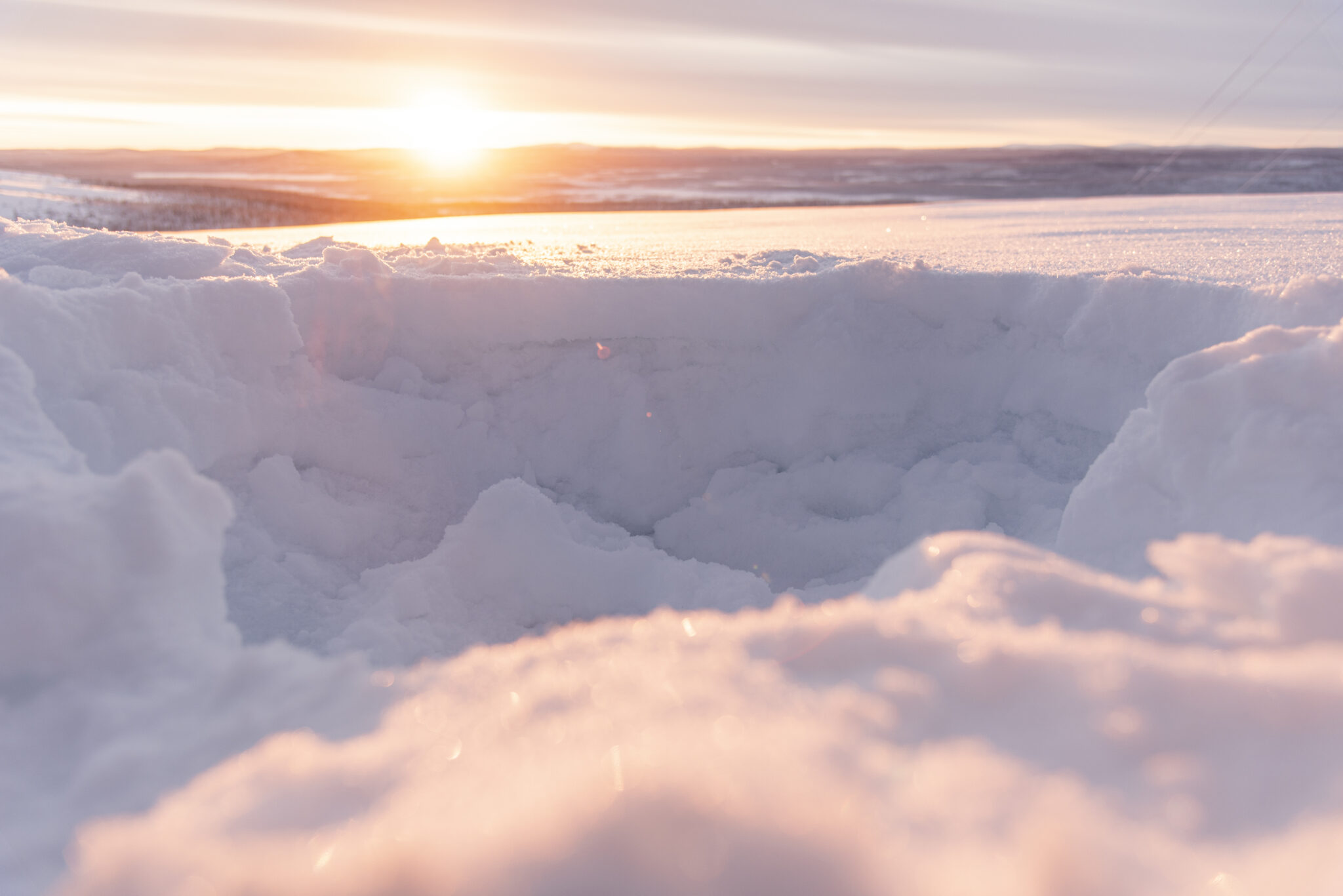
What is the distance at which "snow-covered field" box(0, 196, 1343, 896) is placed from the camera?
1.01 m

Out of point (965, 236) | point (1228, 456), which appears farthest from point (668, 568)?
point (965, 236)

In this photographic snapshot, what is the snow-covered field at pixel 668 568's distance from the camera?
3.32 feet

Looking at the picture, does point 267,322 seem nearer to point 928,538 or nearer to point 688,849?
point 928,538

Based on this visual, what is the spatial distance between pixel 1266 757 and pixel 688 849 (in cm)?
82

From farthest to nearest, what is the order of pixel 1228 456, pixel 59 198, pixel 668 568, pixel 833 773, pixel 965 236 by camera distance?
pixel 59 198 → pixel 965 236 → pixel 668 568 → pixel 1228 456 → pixel 833 773

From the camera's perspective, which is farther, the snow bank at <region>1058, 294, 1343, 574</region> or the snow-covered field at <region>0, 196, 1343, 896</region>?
the snow bank at <region>1058, 294, 1343, 574</region>

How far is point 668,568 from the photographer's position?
3.61 metres

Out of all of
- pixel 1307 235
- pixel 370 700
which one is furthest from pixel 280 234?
pixel 1307 235

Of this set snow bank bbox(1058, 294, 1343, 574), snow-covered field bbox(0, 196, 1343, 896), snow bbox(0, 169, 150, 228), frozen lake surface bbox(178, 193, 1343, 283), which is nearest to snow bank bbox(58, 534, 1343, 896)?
snow-covered field bbox(0, 196, 1343, 896)

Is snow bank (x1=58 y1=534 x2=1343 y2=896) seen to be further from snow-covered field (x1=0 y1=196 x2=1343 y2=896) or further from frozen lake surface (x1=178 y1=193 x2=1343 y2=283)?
frozen lake surface (x1=178 y1=193 x2=1343 y2=283)

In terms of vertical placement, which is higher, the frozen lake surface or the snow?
the snow

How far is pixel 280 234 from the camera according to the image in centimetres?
915

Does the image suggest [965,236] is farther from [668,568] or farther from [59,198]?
[59,198]

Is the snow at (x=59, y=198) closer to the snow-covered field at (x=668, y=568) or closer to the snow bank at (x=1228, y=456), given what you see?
the snow-covered field at (x=668, y=568)
